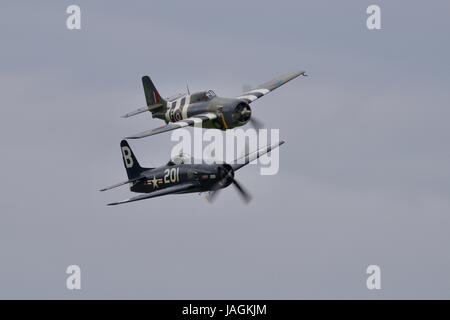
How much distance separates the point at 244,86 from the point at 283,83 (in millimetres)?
5646

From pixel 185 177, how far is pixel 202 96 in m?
7.89

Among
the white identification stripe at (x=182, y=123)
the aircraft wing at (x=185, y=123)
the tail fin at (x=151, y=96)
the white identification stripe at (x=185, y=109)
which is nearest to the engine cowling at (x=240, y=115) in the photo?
the aircraft wing at (x=185, y=123)

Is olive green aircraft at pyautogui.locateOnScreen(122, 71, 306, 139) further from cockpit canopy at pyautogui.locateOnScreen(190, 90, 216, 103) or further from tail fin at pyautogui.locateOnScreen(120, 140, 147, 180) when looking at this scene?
tail fin at pyautogui.locateOnScreen(120, 140, 147, 180)

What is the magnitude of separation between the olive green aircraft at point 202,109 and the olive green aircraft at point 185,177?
254cm

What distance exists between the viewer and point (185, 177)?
329 feet

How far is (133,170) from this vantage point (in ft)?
346

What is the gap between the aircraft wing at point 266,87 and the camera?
107 metres

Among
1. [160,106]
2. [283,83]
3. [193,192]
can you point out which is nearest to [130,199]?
[193,192]

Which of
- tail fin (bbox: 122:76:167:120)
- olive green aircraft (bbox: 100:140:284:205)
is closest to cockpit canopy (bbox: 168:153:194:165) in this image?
olive green aircraft (bbox: 100:140:284:205)

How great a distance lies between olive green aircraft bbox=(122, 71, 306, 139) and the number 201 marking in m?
2.79

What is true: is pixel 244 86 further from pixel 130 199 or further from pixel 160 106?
pixel 130 199

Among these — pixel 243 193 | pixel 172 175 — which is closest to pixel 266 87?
pixel 172 175

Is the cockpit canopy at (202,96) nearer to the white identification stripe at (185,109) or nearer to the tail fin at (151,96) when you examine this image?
the white identification stripe at (185,109)

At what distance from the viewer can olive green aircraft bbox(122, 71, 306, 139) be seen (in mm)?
102250
